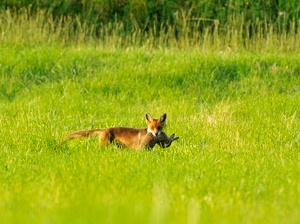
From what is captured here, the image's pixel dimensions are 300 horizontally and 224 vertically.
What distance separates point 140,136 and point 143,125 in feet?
5.94

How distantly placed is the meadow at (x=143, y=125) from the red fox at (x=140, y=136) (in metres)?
0.14

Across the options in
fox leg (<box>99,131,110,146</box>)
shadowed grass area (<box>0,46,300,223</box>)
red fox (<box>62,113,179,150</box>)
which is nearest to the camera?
shadowed grass area (<box>0,46,300,223</box>)

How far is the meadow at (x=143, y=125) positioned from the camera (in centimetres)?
497

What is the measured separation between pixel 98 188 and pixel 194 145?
2.52 m

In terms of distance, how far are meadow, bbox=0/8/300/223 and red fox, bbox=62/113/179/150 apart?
140 mm

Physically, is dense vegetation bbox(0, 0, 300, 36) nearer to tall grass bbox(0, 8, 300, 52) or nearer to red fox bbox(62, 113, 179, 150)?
tall grass bbox(0, 8, 300, 52)

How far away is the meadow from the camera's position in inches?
196

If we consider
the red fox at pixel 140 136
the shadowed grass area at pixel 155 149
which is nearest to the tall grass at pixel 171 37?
the shadowed grass area at pixel 155 149

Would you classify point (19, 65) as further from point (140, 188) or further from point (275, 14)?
point (140, 188)

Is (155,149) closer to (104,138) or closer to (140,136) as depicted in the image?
(140,136)

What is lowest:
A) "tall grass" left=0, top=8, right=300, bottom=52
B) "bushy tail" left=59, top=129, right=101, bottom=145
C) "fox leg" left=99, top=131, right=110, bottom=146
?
"tall grass" left=0, top=8, right=300, bottom=52

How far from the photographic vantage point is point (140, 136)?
762 cm

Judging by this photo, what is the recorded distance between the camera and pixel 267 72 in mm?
12719

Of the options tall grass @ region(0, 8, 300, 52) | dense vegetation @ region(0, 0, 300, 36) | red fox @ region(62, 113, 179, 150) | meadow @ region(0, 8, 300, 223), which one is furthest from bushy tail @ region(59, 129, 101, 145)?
dense vegetation @ region(0, 0, 300, 36)
